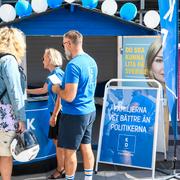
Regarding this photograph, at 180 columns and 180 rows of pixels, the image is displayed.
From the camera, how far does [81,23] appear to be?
5.58m

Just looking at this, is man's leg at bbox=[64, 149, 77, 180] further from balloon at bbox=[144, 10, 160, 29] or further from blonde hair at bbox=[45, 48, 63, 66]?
balloon at bbox=[144, 10, 160, 29]

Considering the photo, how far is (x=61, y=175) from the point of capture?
14.8 ft

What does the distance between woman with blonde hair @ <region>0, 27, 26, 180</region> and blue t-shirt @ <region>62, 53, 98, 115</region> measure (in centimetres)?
45

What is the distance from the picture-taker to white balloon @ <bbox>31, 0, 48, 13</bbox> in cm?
534

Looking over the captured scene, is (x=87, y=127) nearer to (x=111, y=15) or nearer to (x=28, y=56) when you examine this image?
(x=111, y=15)

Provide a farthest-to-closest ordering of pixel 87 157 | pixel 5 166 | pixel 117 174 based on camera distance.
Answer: pixel 117 174 → pixel 87 157 → pixel 5 166

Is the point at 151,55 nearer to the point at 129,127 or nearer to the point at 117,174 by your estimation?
the point at 129,127

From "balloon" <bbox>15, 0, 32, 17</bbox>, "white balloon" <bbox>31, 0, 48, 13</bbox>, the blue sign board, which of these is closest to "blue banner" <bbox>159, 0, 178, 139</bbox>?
the blue sign board

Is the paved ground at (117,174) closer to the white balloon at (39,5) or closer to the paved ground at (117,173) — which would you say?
the paved ground at (117,173)

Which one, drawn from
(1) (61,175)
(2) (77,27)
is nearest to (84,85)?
(1) (61,175)

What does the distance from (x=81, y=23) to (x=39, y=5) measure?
654 millimetres

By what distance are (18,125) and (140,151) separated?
5.47 ft

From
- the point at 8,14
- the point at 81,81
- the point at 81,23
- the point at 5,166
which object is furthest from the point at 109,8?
the point at 5,166

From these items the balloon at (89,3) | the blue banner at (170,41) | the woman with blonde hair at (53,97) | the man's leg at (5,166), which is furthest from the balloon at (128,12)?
the man's leg at (5,166)
